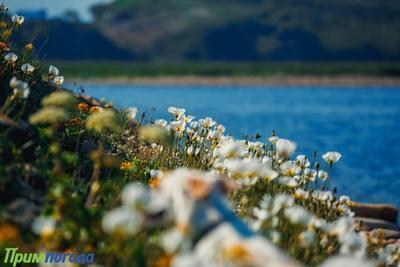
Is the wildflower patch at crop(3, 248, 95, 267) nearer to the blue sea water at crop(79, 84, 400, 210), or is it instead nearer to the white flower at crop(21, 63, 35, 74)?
the white flower at crop(21, 63, 35, 74)

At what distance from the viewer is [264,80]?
11750cm

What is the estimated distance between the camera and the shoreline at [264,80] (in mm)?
110575

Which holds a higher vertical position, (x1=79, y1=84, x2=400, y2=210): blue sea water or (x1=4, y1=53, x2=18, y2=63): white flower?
(x1=79, y1=84, x2=400, y2=210): blue sea water

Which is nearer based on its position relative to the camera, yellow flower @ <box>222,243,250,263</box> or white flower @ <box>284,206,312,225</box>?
yellow flower @ <box>222,243,250,263</box>

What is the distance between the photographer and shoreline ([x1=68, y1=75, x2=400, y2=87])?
363 ft

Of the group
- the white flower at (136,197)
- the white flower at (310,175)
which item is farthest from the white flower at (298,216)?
the white flower at (310,175)

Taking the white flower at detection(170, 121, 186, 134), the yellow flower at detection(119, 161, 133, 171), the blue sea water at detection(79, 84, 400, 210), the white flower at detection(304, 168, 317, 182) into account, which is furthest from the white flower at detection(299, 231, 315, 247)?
the blue sea water at detection(79, 84, 400, 210)

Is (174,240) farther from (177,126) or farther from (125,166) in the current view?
(177,126)

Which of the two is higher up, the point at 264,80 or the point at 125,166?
the point at 264,80

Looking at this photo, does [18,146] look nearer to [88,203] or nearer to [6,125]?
[6,125]

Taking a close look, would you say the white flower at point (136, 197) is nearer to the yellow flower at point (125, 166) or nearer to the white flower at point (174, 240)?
the white flower at point (174, 240)

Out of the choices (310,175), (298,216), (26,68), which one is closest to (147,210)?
(298,216)

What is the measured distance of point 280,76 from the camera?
11938 cm

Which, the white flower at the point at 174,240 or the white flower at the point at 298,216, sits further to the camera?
the white flower at the point at 298,216
